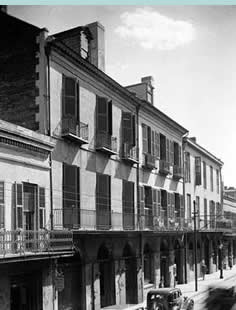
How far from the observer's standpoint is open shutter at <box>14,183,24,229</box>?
46.3 feet

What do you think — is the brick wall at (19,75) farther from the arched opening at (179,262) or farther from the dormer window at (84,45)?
the arched opening at (179,262)

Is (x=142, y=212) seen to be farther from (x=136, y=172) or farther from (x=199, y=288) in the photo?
(x=199, y=288)

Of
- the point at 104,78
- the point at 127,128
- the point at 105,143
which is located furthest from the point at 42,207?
the point at 127,128

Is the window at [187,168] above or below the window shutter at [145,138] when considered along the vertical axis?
below

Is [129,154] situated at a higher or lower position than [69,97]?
lower

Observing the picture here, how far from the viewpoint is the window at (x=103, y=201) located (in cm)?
1969

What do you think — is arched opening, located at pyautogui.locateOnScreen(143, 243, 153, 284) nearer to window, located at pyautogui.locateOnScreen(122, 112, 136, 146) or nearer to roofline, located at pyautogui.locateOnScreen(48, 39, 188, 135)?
window, located at pyautogui.locateOnScreen(122, 112, 136, 146)

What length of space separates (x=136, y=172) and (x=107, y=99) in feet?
16.1

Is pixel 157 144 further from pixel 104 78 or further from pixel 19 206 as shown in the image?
pixel 19 206

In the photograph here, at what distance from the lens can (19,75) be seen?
55.3 ft

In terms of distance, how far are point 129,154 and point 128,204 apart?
2466 millimetres

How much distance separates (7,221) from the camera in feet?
45.4

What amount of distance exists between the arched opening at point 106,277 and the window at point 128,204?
1.68 meters

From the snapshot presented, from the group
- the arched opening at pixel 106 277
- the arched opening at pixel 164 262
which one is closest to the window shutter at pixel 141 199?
the arched opening at pixel 106 277
